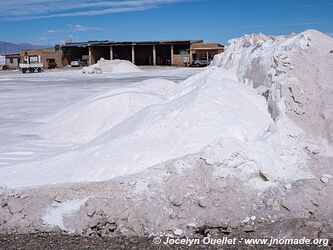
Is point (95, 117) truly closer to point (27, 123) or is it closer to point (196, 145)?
point (27, 123)

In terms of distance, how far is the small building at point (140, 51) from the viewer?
49844 mm

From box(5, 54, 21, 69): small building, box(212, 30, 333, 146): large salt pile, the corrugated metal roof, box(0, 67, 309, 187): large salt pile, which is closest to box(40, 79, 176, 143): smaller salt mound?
box(0, 67, 309, 187): large salt pile

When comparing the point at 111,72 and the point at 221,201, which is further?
the point at 111,72

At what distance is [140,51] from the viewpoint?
54.8 meters

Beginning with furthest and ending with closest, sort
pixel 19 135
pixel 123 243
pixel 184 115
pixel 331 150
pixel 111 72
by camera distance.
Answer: pixel 111 72
pixel 19 135
pixel 184 115
pixel 331 150
pixel 123 243

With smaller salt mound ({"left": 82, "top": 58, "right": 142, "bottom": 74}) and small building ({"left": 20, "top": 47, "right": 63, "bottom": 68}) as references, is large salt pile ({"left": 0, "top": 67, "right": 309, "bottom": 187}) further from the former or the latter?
small building ({"left": 20, "top": 47, "right": 63, "bottom": 68})

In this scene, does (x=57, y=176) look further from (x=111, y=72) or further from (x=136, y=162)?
(x=111, y=72)

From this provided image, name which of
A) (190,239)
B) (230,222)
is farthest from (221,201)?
(190,239)

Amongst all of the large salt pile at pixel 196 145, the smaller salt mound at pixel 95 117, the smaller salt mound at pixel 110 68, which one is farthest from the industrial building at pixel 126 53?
the large salt pile at pixel 196 145

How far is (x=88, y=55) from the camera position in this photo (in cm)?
5494

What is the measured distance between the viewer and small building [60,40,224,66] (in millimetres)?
49844

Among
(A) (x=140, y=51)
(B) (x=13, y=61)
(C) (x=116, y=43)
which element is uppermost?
(C) (x=116, y=43)

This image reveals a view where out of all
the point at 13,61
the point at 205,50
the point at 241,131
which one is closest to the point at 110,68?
the point at 205,50

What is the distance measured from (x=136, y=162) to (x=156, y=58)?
48104mm
